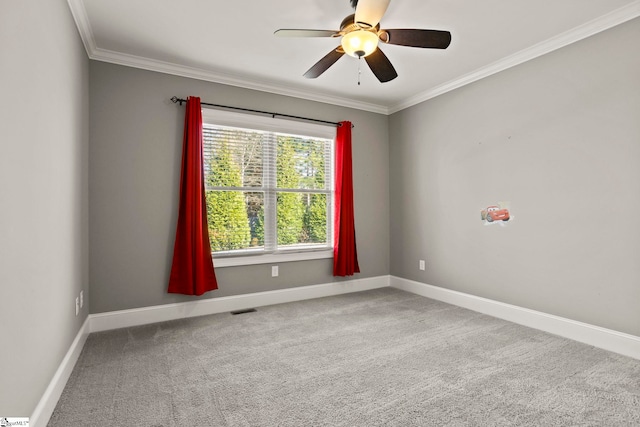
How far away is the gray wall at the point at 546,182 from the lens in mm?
2615

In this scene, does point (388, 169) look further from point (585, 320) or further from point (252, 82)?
point (585, 320)

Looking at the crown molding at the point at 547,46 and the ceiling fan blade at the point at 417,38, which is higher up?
the crown molding at the point at 547,46

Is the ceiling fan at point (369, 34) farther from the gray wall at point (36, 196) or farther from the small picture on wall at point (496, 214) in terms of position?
the small picture on wall at point (496, 214)

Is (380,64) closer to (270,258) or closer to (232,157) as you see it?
(232,157)

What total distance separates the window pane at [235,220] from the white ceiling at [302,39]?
1.26 meters

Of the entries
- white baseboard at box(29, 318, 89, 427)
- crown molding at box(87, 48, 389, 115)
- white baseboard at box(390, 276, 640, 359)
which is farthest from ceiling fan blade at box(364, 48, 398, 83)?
white baseboard at box(29, 318, 89, 427)

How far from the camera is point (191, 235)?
3.39 m

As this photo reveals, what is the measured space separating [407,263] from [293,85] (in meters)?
2.72

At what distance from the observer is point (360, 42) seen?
2.27 meters

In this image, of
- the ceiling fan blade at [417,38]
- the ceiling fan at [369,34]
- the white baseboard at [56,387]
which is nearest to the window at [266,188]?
the white baseboard at [56,387]

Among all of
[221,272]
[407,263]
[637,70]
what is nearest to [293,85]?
[221,272]

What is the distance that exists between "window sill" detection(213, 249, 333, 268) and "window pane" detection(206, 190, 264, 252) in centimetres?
13

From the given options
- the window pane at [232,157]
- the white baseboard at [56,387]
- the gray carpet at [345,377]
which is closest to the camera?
the white baseboard at [56,387]

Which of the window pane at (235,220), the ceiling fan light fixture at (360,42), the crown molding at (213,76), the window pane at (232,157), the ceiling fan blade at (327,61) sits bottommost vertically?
the window pane at (235,220)
